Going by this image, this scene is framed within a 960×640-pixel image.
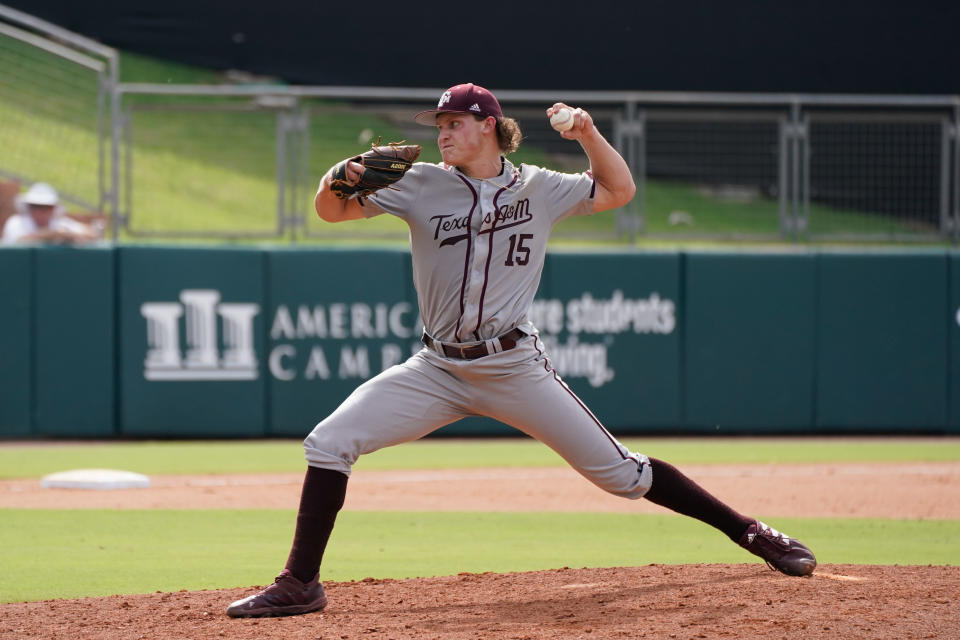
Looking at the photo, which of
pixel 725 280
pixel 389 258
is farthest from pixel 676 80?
pixel 389 258

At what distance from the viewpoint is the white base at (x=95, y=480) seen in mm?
7863

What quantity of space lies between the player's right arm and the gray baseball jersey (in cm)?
7

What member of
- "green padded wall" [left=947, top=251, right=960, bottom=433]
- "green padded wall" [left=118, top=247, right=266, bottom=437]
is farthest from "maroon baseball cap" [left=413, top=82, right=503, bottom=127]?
"green padded wall" [left=947, top=251, right=960, bottom=433]

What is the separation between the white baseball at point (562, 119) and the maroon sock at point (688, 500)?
4.07 feet

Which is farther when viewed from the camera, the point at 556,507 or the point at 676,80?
the point at 676,80

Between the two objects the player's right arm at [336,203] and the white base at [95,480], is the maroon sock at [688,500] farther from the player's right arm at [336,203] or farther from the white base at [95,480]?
the white base at [95,480]

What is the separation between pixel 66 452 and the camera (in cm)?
984

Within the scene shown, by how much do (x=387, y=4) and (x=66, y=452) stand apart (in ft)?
26.2

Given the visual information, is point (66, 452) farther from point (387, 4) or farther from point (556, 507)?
point (387, 4)

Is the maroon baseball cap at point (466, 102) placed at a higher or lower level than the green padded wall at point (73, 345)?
higher

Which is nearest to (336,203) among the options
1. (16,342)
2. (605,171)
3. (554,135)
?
(605,171)

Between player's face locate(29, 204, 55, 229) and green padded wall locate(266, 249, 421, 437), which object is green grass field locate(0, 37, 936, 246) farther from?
player's face locate(29, 204, 55, 229)

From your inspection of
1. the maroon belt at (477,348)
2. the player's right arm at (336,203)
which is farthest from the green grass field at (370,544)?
the player's right arm at (336,203)

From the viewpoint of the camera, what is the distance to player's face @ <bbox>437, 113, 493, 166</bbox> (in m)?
4.49
